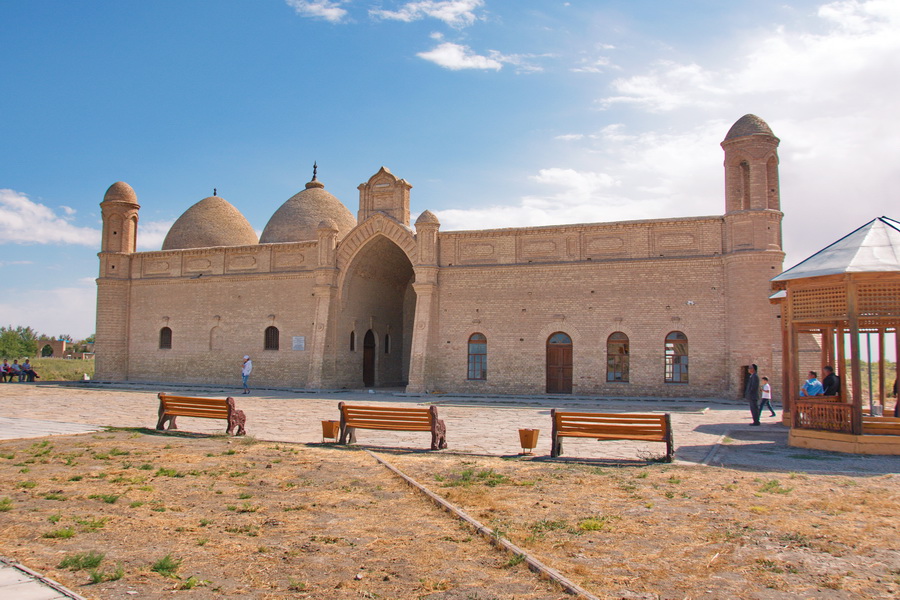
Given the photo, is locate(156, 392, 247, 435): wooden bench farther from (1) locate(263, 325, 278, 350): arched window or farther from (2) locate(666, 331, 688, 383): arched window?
(1) locate(263, 325, 278, 350): arched window

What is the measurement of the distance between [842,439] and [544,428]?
19.1 feet

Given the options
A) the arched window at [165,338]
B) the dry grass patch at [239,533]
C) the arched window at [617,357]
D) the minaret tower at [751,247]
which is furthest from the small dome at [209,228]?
the dry grass patch at [239,533]

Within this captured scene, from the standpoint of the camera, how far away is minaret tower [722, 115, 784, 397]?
21.4 meters

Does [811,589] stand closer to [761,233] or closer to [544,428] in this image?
[544,428]

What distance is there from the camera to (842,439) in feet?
36.8

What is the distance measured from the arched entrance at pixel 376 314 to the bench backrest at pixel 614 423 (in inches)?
718

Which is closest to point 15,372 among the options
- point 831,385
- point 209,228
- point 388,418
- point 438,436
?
point 209,228

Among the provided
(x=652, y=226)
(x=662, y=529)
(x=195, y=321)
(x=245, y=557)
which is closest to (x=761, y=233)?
(x=652, y=226)

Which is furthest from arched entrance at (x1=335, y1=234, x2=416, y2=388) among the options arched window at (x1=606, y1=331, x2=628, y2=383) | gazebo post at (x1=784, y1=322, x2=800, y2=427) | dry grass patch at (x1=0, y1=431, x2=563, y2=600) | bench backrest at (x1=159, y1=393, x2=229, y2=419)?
dry grass patch at (x1=0, y1=431, x2=563, y2=600)

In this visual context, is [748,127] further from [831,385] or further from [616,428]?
[616,428]

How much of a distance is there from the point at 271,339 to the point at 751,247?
777 inches

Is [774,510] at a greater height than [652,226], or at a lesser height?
lesser

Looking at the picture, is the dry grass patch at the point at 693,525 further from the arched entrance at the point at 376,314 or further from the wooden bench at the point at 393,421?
the arched entrance at the point at 376,314

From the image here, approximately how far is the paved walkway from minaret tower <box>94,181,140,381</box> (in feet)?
16.9
